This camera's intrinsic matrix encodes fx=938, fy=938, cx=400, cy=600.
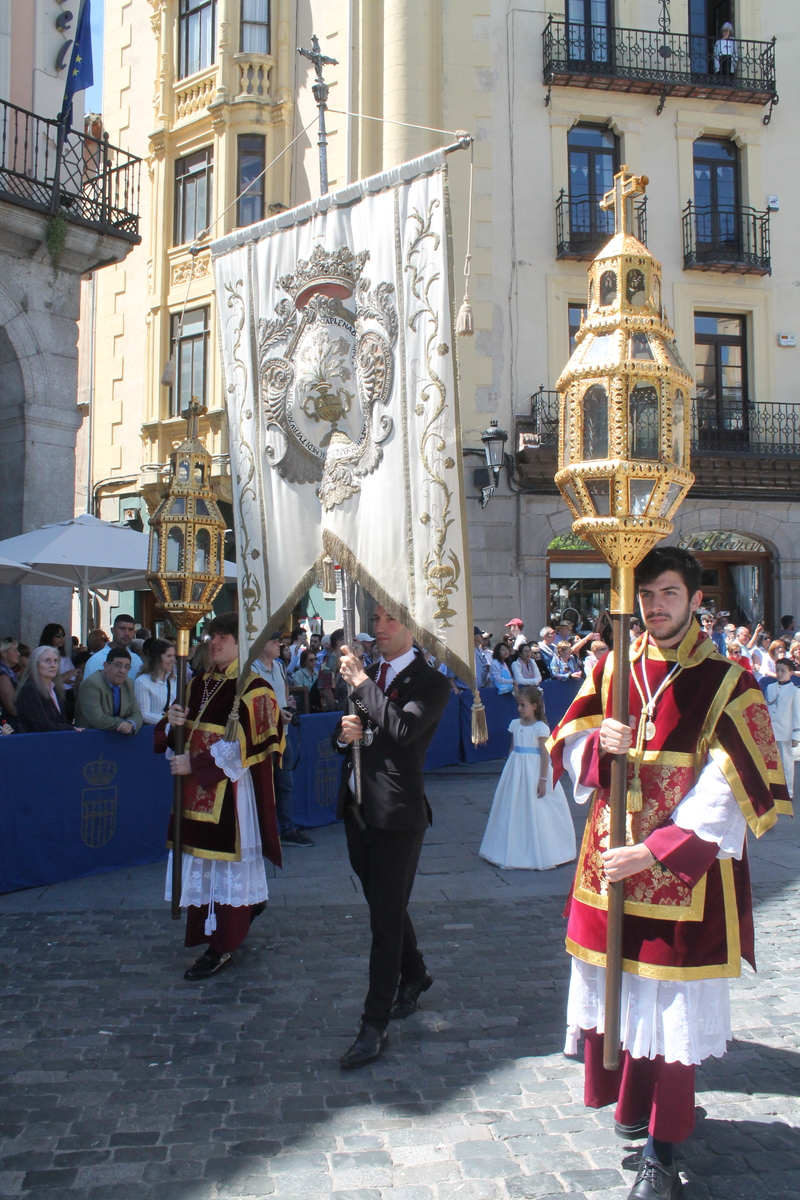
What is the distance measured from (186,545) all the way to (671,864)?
367cm

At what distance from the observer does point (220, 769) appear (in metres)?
5.15

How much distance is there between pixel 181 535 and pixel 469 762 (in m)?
7.93

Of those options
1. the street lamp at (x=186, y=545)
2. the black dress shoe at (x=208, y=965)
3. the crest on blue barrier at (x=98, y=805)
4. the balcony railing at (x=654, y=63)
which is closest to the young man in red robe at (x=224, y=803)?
the black dress shoe at (x=208, y=965)

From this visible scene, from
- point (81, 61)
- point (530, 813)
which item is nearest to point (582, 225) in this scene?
point (81, 61)

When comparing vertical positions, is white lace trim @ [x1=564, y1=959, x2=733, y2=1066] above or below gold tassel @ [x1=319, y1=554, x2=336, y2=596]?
below

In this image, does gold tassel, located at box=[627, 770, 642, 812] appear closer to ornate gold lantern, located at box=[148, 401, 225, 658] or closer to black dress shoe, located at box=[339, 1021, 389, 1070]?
black dress shoe, located at box=[339, 1021, 389, 1070]

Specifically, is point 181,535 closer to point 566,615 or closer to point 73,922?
point 73,922

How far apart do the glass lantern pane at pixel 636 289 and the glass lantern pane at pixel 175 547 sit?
10.8ft

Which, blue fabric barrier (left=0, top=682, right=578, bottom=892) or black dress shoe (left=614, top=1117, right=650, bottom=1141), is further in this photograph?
blue fabric barrier (left=0, top=682, right=578, bottom=892)

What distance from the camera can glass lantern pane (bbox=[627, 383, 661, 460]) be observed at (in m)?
3.30

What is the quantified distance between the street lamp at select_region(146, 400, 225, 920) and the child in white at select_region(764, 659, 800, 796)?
7.45 meters

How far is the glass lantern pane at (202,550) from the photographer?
5742mm

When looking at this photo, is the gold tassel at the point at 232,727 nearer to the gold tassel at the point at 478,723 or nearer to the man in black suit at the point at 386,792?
the man in black suit at the point at 386,792

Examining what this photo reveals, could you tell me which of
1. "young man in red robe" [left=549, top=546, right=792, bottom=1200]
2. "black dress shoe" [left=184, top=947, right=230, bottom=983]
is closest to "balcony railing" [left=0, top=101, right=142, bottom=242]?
"black dress shoe" [left=184, top=947, right=230, bottom=983]
